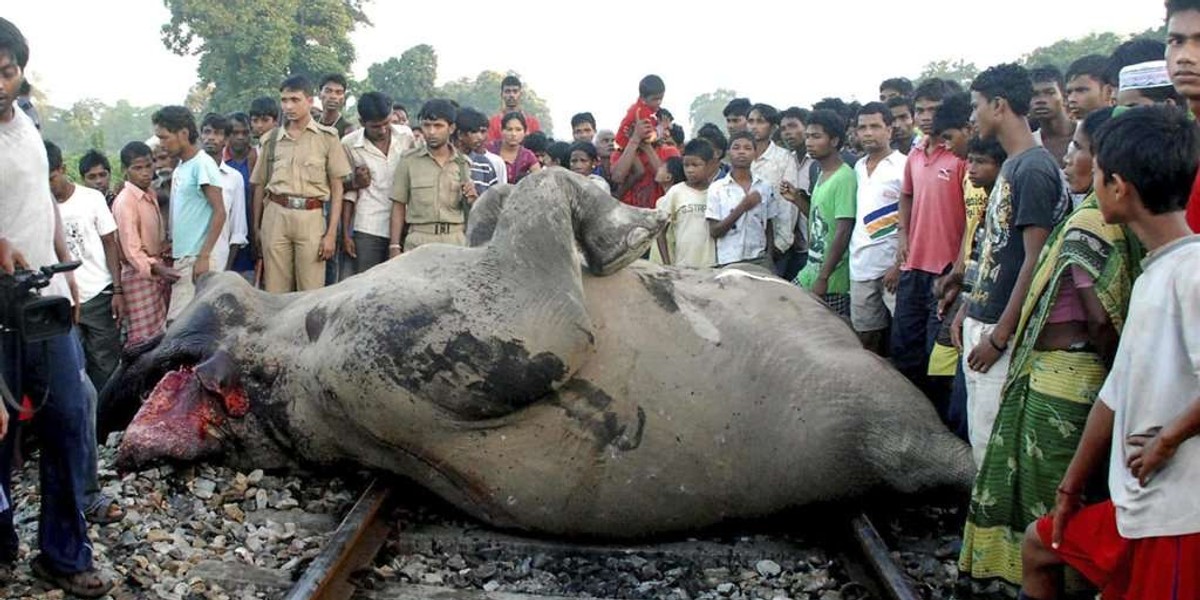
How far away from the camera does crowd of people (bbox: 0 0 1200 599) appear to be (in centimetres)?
262

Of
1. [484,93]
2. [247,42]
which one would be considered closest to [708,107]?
[484,93]

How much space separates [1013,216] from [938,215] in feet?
5.80

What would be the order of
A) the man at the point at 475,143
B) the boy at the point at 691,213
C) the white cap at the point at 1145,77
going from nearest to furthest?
1. the white cap at the point at 1145,77
2. the boy at the point at 691,213
3. the man at the point at 475,143

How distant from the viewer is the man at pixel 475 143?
803cm

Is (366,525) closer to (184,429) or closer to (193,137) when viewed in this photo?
(184,429)

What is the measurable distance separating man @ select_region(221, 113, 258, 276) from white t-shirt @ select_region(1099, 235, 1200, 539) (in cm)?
695

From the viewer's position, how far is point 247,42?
123ft

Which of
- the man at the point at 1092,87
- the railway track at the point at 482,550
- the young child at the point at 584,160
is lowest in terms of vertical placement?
the railway track at the point at 482,550

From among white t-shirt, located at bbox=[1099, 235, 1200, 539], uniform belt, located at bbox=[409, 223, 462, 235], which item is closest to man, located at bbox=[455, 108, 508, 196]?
uniform belt, located at bbox=[409, 223, 462, 235]

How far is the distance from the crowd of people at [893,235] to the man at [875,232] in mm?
17

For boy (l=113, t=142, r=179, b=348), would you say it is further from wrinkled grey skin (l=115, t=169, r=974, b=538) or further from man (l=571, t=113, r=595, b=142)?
man (l=571, t=113, r=595, b=142)

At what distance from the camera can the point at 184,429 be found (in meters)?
4.66

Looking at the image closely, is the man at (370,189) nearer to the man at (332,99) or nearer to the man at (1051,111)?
the man at (332,99)

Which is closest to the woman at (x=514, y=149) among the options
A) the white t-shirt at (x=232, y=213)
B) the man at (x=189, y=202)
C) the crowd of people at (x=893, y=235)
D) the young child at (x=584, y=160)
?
the crowd of people at (x=893, y=235)
